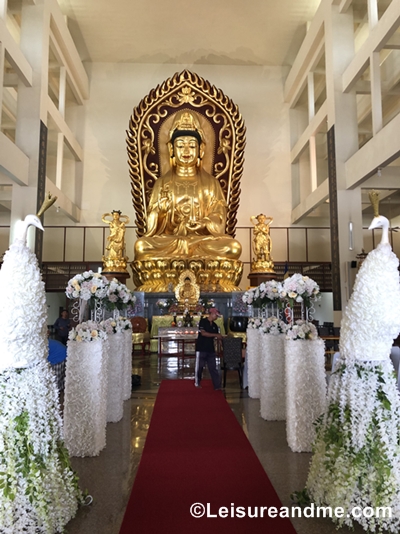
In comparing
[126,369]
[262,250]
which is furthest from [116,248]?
[126,369]

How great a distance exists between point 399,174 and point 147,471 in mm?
8327

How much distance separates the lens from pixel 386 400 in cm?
194

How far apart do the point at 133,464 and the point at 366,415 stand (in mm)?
1513

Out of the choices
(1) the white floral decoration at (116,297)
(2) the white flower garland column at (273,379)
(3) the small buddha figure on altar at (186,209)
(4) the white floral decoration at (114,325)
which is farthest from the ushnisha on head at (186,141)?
(2) the white flower garland column at (273,379)

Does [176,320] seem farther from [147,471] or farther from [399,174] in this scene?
[399,174]

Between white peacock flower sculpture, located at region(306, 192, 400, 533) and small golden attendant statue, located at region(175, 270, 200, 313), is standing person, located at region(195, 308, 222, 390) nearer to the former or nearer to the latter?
white peacock flower sculpture, located at region(306, 192, 400, 533)

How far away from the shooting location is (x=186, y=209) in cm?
988

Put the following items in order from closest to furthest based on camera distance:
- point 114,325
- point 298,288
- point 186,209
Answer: point 298,288, point 114,325, point 186,209

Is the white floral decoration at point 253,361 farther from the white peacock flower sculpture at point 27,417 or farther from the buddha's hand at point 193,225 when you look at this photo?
the buddha's hand at point 193,225

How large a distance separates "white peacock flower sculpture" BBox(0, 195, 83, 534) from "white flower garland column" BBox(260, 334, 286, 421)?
204 cm

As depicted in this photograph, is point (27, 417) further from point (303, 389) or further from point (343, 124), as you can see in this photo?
point (343, 124)

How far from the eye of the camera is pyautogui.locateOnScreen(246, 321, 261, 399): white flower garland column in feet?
14.6

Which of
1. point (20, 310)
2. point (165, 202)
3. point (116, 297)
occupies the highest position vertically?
point (165, 202)

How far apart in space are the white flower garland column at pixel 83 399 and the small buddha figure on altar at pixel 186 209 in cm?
614
